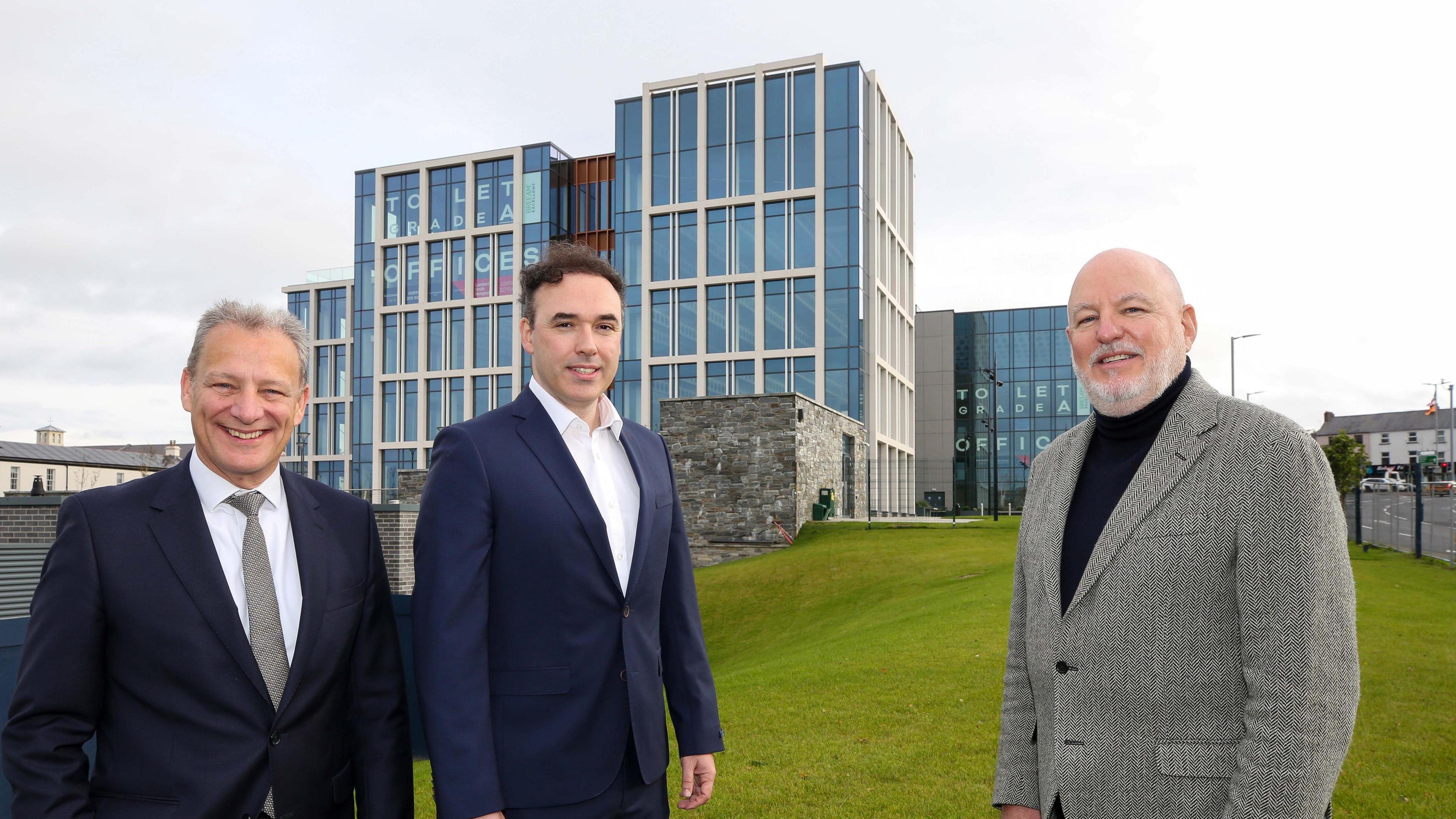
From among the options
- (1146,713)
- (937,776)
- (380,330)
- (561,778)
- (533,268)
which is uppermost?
(380,330)

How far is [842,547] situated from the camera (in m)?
21.9

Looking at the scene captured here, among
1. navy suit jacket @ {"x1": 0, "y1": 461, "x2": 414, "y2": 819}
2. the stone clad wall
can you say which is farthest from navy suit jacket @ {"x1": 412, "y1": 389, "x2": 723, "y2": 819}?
the stone clad wall

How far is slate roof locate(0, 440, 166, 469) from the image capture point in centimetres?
6819

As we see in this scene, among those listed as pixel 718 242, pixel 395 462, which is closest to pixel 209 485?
pixel 718 242

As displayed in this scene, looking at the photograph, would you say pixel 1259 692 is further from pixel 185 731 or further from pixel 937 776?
pixel 937 776

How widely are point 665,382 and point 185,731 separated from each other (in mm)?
38590

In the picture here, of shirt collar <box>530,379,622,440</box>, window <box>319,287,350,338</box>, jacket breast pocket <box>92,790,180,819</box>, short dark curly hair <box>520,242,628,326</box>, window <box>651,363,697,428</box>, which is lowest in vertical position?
jacket breast pocket <box>92,790,180,819</box>

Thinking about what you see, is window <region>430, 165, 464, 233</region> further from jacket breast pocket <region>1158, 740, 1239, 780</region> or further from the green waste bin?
jacket breast pocket <region>1158, 740, 1239, 780</region>

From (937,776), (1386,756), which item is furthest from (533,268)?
(1386,756)

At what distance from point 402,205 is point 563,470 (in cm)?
5185

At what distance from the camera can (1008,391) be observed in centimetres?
5669

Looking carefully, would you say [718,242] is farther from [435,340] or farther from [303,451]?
[303,451]

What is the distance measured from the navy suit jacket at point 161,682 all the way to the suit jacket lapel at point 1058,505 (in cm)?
210

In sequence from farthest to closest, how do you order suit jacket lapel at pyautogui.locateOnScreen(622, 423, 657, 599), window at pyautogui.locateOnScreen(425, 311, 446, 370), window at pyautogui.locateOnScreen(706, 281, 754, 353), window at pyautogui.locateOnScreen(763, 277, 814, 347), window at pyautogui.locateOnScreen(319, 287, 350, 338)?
window at pyautogui.locateOnScreen(319, 287, 350, 338) < window at pyautogui.locateOnScreen(425, 311, 446, 370) < window at pyautogui.locateOnScreen(706, 281, 754, 353) < window at pyautogui.locateOnScreen(763, 277, 814, 347) < suit jacket lapel at pyautogui.locateOnScreen(622, 423, 657, 599)
